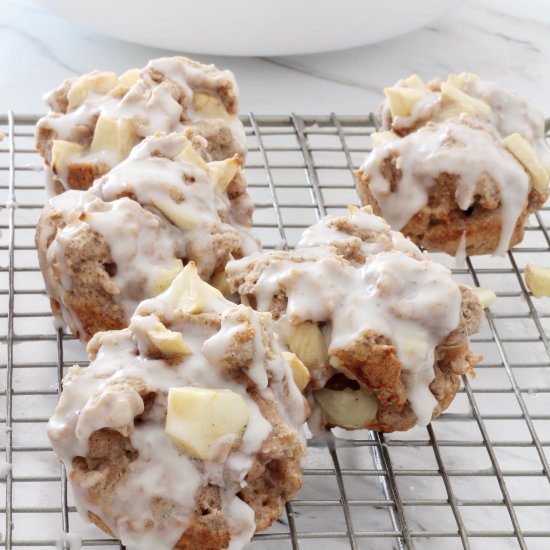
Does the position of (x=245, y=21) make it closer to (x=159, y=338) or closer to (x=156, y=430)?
(x=159, y=338)

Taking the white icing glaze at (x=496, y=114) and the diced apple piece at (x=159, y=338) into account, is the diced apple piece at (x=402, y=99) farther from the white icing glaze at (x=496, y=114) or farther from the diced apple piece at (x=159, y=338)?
the diced apple piece at (x=159, y=338)

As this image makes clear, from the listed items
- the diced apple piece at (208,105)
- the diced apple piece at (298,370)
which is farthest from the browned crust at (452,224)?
the diced apple piece at (298,370)

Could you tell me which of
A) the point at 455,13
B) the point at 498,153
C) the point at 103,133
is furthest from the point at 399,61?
the point at 103,133

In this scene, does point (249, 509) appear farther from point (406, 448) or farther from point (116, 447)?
point (406, 448)

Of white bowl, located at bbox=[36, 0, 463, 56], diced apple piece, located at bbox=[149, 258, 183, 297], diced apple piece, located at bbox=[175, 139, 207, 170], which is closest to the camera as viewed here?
diced apple piece, located at bbox=[149, 258, 183, 297]

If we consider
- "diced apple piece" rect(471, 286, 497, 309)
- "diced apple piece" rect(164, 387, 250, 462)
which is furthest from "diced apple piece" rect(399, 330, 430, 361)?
"diced apple piece" rect(471, 286, 497, 309)

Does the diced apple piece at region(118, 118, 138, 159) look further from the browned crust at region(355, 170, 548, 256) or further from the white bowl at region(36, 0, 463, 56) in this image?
the white bowl at region(36, 0, 463, 56)

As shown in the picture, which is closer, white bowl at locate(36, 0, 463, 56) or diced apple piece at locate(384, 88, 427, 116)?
diced apple piece at locate(384, 88, 427, 116)
